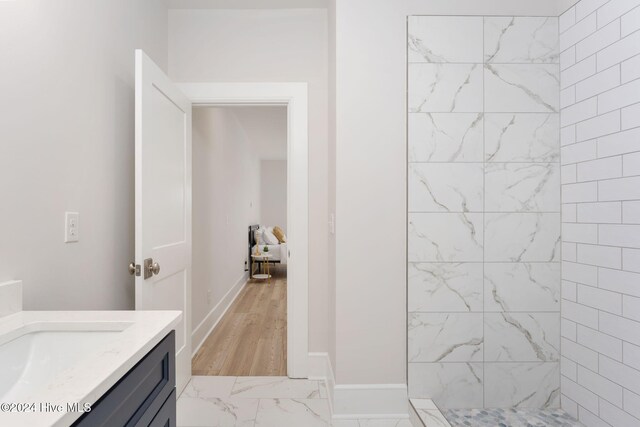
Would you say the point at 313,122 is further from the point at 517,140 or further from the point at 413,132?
the point at 517,140

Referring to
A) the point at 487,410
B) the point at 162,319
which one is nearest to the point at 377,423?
the point at 487,410

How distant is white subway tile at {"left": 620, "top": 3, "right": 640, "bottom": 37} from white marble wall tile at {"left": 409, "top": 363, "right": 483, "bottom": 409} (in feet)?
5.66

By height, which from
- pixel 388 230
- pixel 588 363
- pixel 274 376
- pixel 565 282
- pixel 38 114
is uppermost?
pixel 38 114

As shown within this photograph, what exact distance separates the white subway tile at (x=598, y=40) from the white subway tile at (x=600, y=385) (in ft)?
5.02

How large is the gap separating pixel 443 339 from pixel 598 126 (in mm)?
1299

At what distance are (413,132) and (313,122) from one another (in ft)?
2.56

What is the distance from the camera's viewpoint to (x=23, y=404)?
0.56 m

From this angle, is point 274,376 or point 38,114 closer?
point 38,114

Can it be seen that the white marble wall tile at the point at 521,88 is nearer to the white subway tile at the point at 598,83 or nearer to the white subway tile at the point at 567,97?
the white subway tile at the point at 567,97

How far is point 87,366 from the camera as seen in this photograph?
715 mm

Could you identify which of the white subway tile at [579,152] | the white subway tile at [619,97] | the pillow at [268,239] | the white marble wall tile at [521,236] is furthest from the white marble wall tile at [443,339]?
the pillow at [268,239]

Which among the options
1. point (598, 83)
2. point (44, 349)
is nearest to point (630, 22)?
point (598, 83)

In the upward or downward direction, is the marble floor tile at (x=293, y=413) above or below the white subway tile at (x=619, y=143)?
below

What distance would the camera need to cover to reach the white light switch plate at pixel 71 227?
4.52 ft
